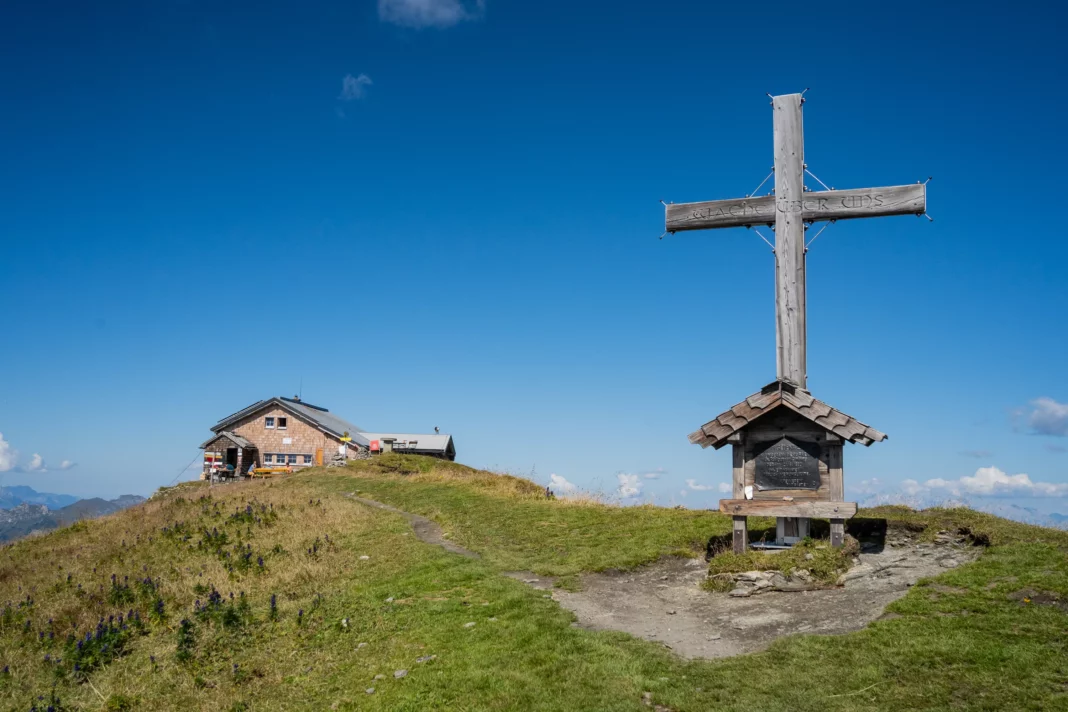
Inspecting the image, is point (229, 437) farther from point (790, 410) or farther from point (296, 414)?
point (790, 410)

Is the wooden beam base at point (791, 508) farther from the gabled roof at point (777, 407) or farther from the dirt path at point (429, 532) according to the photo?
the dirt path at point (429, 532)

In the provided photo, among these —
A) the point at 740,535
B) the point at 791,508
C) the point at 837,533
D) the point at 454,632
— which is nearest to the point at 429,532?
the point at 740,535

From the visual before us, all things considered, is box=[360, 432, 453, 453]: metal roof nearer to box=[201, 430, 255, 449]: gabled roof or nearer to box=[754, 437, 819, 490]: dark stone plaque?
box=[201, 430, 255, 449]: gabled roof

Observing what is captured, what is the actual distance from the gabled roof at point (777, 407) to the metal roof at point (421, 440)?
56.7m

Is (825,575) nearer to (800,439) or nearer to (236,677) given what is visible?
(800,439)

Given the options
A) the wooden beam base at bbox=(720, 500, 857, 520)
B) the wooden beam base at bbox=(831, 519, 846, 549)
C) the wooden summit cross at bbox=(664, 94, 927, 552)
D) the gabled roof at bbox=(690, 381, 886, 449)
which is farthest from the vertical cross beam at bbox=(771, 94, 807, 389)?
the wooden beam base at bbox=(831, 519, 846, 549)

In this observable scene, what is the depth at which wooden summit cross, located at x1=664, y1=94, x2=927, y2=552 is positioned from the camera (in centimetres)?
1337

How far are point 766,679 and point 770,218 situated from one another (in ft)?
31.2

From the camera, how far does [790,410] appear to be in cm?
1362

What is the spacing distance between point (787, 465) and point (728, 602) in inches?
128

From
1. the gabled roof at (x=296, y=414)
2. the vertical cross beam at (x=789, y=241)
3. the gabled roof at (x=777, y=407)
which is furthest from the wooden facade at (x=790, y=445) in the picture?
the gabled roof at (x=296, y=414)

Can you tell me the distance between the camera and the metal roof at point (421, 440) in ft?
232

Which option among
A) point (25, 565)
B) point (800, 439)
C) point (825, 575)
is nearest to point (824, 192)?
point (800, 439)

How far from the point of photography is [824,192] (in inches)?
562
